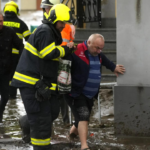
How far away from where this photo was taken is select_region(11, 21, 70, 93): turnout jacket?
4.74 meters

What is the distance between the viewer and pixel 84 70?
5328 mm

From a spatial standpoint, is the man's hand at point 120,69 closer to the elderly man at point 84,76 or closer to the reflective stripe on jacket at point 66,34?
the elderly man at point 84,76

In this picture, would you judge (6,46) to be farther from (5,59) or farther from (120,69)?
(120,69)

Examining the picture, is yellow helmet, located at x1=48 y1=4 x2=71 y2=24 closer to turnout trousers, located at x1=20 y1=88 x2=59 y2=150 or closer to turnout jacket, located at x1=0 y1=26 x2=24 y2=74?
turnout trousers, located at x1=20 y1=88 x2=59 y2=150

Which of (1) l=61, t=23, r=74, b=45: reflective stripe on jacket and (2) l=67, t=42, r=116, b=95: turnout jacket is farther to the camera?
(1) l=61, t=23, r=74, b=45: reflective stripe on jacket

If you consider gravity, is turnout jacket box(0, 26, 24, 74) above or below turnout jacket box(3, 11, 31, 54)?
below

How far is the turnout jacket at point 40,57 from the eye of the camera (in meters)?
4.74

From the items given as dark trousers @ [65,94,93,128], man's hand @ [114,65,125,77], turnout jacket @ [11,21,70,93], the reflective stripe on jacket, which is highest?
the reflective stripe on jacket

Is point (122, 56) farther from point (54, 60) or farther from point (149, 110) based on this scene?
point (54, 60)

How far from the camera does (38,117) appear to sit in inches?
192

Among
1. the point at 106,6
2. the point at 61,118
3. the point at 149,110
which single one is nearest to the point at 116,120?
the point at 149,110

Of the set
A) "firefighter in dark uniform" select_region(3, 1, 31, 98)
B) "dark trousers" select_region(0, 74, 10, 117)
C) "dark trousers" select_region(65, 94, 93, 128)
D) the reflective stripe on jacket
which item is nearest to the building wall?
"firefighter in dark uniform" select_region(3, 1, 31, 98)

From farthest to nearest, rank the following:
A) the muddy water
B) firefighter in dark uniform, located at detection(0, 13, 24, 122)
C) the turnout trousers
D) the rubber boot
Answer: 1. firefighter in dark uniform, located at detection(0, 13, 24, 122)
2. the muddy water
3. the rubber boot
4. the turnout trousers

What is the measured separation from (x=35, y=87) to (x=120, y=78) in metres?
1.60
